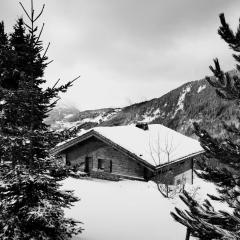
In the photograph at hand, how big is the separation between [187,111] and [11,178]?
108 meters

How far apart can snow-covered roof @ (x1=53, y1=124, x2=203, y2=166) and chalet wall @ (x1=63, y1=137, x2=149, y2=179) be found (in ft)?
3.31

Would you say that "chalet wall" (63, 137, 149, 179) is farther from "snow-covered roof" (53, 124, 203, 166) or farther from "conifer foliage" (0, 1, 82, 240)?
"conifer foliage" (0, 1, 82, 240)

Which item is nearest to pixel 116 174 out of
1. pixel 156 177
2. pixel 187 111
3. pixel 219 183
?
pixel 156 177

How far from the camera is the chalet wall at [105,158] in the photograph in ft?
73.4

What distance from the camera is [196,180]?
2986cm

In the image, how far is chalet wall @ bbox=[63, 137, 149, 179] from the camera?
22359mm

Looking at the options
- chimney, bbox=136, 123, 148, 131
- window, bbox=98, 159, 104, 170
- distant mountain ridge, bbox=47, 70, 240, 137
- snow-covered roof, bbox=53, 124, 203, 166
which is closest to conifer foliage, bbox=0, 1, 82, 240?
snow-covered roof, bbox=53, 124, 203, 166

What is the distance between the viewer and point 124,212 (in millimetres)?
15234

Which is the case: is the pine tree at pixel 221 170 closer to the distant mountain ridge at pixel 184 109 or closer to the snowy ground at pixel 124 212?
the snowy ground at pixel 124 212

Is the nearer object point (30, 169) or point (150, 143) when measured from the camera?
point (30, 169)

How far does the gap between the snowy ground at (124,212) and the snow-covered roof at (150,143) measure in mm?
2332

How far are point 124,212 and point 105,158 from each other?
9.20 meters

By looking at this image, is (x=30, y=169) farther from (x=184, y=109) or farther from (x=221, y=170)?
(x=184, y=109)

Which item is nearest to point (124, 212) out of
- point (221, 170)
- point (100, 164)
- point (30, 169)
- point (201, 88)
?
point (30, 169)
